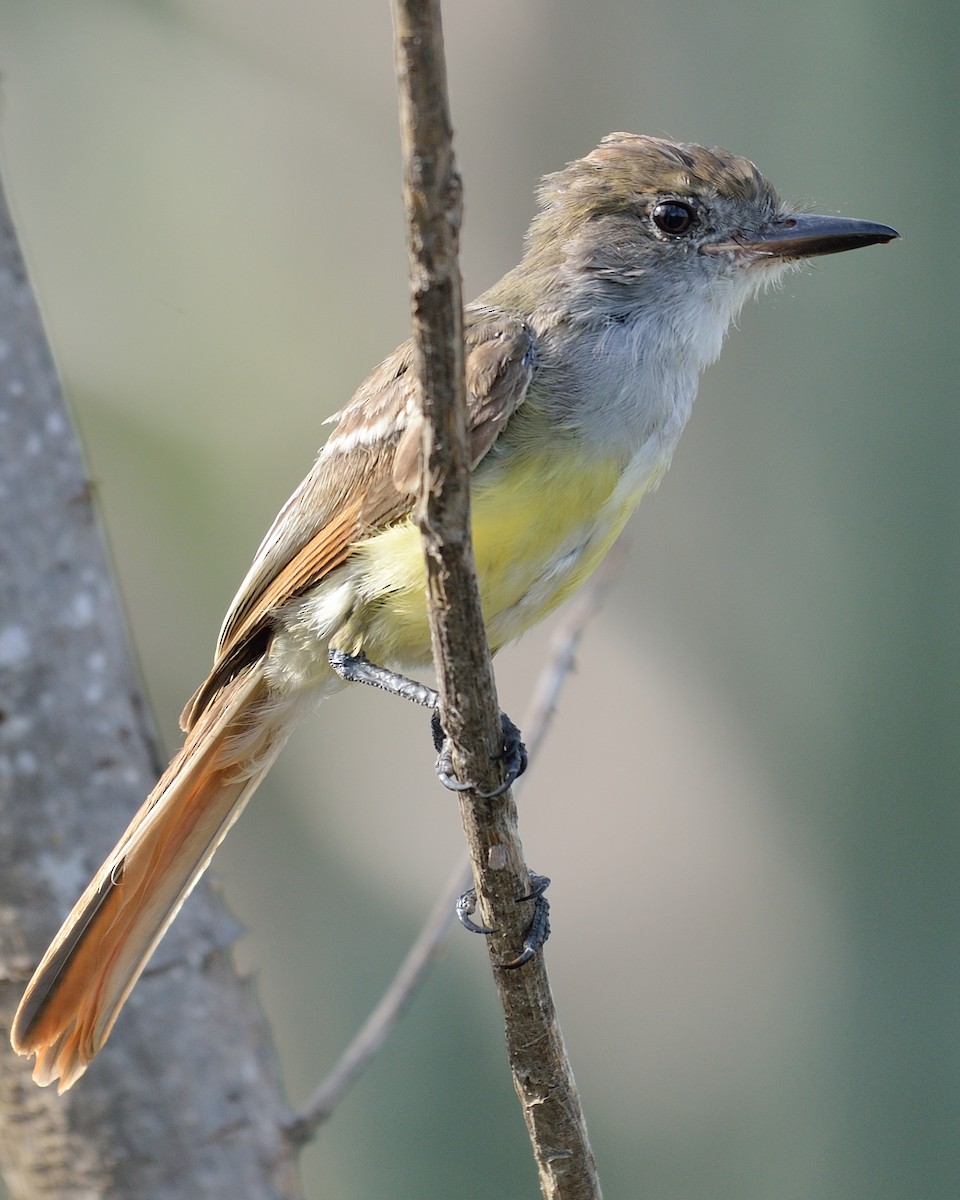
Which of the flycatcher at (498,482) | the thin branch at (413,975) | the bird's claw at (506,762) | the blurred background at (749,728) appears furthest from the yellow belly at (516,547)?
the blurred background at (749,728)

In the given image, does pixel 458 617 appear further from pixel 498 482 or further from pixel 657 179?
pixel 657 179

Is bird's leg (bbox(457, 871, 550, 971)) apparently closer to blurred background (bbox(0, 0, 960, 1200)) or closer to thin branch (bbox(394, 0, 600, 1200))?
thin branch (bbox(394, 0, 600, 1200))

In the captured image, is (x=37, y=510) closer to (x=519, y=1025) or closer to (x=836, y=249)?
(x=519, y=1025)

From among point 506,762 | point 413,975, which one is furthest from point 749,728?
point 506,762

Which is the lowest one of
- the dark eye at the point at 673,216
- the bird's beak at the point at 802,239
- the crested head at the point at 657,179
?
the bird's beak at the point at 802,239

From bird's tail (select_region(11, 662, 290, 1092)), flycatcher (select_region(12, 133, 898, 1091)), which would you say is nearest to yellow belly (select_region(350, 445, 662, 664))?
flycatcher (select_region(12, 133, 898, 1091))

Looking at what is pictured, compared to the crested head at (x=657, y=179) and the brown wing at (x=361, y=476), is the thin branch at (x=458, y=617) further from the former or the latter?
the crested head at (x=657, y=179)
